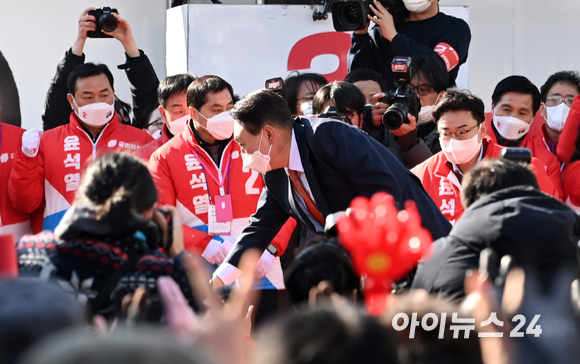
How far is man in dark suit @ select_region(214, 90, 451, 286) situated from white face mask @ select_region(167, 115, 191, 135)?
1002 millimetres

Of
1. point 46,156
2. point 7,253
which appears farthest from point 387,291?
point 46,156

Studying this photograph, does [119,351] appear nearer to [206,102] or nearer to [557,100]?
[206,102]

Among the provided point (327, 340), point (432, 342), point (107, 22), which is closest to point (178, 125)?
point (107, 22)

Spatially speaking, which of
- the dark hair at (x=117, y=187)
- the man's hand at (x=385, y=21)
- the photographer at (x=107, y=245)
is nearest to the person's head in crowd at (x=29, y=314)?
the photographer at (x=107, y=245)

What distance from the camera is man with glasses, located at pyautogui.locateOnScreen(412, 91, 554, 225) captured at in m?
3.53

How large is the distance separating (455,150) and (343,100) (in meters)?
0.60

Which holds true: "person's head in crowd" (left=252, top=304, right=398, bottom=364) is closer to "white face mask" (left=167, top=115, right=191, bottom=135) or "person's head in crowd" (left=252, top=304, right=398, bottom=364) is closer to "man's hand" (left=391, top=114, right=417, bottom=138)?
"man's hand" (left=391, top=114, right=417, bottom=138)

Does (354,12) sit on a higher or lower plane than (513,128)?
higher

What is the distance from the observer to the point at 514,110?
4043 mm

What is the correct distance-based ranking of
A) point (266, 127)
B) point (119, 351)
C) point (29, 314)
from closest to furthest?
point (119, 351) < point (29, 314) < point (266, 127)

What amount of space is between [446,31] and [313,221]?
5.52 ft

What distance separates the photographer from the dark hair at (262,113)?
305 centimetres

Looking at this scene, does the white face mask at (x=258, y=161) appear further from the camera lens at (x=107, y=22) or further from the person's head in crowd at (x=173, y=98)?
the camera lens at (x=107, y=22)

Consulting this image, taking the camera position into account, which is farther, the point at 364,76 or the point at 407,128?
the point at 364,76
